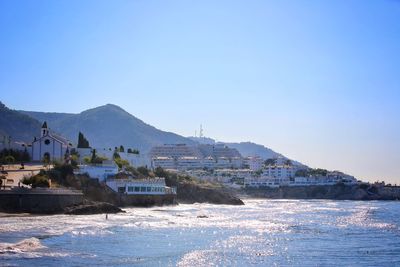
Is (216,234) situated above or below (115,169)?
below

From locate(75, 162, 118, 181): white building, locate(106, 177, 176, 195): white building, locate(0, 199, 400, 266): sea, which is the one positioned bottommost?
locate(0, 199, 400, 266): sea

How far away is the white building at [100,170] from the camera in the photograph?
237 feet

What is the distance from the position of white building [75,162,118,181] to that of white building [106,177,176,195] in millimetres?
1585

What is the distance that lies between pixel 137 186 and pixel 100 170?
15.9 feet

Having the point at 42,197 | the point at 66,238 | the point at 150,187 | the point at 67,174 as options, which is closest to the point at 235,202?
the point at 150,187

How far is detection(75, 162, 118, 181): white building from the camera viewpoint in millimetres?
72125

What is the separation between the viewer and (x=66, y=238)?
111ft

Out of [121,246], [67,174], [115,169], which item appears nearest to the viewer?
[121,246]

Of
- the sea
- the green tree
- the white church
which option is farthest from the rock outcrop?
the green tree

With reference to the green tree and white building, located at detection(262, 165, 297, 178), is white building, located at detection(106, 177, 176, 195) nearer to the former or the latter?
the green tree

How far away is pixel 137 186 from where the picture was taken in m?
74.3

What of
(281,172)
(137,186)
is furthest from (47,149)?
(281,172)

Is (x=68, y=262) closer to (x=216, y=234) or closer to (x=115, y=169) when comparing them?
(x=216, y=234)

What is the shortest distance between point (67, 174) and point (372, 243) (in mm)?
41057
